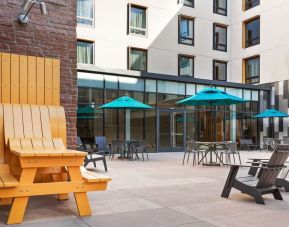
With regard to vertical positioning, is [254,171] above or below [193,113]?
below

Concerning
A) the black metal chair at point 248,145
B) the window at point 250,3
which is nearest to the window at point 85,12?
the black metal chair at point 248,145

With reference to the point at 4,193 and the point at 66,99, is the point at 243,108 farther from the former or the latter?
the point at 4,193

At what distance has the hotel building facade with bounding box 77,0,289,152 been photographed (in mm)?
17000

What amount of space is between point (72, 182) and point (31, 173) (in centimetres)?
52

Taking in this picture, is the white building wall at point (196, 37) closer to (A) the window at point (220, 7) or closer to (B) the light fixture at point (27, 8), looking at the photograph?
(A) the window at point (220, 7)

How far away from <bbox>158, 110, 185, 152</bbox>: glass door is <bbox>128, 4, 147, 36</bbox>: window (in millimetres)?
5948

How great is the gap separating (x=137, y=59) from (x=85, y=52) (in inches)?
134

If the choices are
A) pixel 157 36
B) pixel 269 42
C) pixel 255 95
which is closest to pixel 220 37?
pixel 269 42

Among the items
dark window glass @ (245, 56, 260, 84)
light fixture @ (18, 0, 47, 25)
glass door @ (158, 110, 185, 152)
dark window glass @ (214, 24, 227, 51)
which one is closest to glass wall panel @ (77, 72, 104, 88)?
glass door @ (158, 110, 185, 152)

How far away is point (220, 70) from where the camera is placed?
82.7 ft

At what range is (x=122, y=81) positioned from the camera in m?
16.9

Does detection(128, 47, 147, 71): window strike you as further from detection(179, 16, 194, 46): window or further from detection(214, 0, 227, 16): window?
detection(214, 0, 227, 16): window

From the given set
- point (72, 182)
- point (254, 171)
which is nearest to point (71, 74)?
point (72, 182)

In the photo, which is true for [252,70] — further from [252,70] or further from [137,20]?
[137,20]
